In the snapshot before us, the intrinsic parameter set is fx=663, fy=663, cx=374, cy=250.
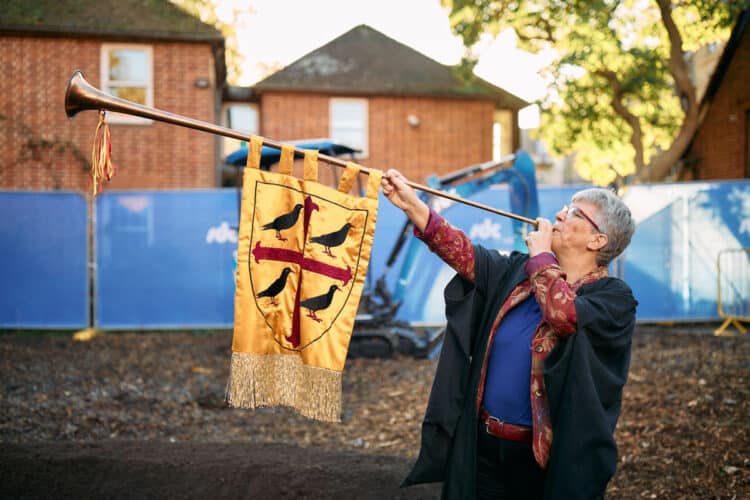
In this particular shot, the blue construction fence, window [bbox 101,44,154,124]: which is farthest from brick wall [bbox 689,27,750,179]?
window [bbox 101,44,154,124]

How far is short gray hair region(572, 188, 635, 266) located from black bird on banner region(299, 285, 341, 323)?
1113 millimetres

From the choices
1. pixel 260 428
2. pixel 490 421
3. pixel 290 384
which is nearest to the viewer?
pixel 490 421

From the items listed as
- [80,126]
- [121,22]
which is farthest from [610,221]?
[121,22]

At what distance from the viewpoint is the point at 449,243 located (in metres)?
2.71

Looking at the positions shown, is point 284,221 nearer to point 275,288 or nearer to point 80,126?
point 275,288

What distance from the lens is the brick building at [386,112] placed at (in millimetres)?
17844

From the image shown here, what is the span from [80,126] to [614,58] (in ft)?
38.9

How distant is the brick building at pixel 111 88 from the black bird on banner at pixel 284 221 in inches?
469

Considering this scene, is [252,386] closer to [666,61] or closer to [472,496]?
[472,496]

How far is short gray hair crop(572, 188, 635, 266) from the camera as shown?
8.71 feet

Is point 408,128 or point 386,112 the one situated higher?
point 386,112

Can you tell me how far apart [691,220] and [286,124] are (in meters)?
10.7

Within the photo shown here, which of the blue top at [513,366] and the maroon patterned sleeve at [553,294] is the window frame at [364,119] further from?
the maroon patterned sleeve at [553,294]

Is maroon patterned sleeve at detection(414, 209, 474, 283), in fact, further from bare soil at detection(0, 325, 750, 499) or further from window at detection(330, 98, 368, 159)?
window at detection(330, 98, 368, 159)
